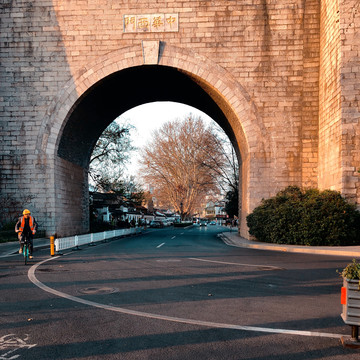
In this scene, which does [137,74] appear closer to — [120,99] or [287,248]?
[120,99]

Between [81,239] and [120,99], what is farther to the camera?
[120,99]

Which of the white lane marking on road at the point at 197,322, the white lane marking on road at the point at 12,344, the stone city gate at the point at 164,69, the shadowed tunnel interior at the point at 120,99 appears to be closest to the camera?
the white lane marking on road at the point at 12,344

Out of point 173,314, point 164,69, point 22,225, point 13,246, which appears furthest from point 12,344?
point 164,69

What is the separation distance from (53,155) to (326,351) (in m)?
19.4

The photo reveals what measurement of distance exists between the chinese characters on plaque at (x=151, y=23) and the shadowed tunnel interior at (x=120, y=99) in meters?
2.04

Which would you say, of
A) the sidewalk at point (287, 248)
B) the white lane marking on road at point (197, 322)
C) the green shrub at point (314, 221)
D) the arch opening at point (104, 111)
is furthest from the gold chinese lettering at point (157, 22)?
the white lane marking on road at point (197, 322)

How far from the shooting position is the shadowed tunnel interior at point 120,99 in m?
22.3

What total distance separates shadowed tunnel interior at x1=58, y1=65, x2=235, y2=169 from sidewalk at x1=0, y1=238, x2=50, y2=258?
17.3ft

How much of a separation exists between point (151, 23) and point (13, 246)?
45.2 feet

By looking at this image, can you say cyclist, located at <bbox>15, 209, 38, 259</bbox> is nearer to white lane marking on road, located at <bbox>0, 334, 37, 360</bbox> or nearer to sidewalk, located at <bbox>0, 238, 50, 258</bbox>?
sidewalk, located at <bbox>0, 238, 50, 258</bbox>

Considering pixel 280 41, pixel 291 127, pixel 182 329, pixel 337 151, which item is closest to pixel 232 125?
pixel 291 127

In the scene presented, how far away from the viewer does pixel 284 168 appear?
2075 cm

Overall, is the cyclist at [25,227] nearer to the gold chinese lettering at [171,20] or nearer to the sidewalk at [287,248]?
the sidewalk at [287,248]

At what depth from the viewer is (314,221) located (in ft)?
54.3
